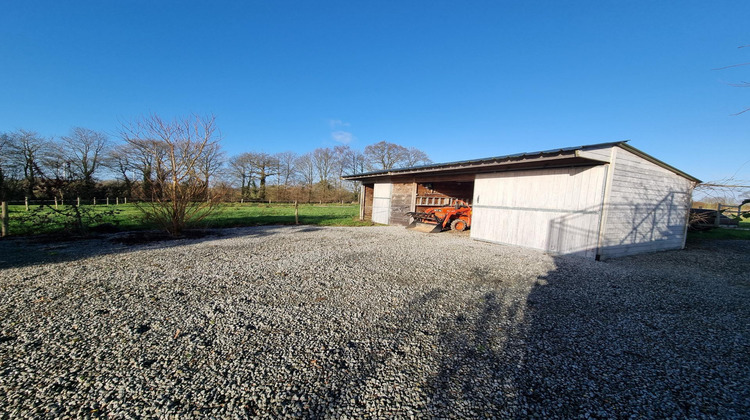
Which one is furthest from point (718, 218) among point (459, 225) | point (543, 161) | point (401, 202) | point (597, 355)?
point (597, 355)

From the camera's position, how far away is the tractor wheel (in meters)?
11.8

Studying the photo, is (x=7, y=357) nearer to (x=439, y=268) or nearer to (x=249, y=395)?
(x=249, y=395)

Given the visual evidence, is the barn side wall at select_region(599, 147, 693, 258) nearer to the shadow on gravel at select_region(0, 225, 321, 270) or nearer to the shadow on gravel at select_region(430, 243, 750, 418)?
the shadow on gravel at select_region(430, 243, 750, 418)

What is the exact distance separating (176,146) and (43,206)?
4.00 metres

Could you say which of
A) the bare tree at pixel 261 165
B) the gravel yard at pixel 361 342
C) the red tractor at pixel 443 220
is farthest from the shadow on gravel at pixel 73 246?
the bare tree at pixel 261 165

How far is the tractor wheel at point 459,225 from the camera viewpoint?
11.8 m

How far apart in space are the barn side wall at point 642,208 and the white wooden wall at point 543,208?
34 centimetres

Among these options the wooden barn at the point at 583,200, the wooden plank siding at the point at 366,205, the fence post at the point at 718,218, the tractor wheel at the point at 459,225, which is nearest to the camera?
the wooden barn at the point at 583,200

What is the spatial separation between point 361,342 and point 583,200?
7247 mm

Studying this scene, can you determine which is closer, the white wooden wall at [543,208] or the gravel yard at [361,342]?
the gravel yard at [361,342]

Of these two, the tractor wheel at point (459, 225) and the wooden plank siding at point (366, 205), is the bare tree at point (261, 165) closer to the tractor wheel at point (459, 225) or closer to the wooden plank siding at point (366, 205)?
the wooden plank siding at point (366, 205)

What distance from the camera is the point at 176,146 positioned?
804 centimetres

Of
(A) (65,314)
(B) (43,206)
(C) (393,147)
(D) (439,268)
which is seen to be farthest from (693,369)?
(C) (393,147)

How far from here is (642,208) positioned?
25.0 feet
